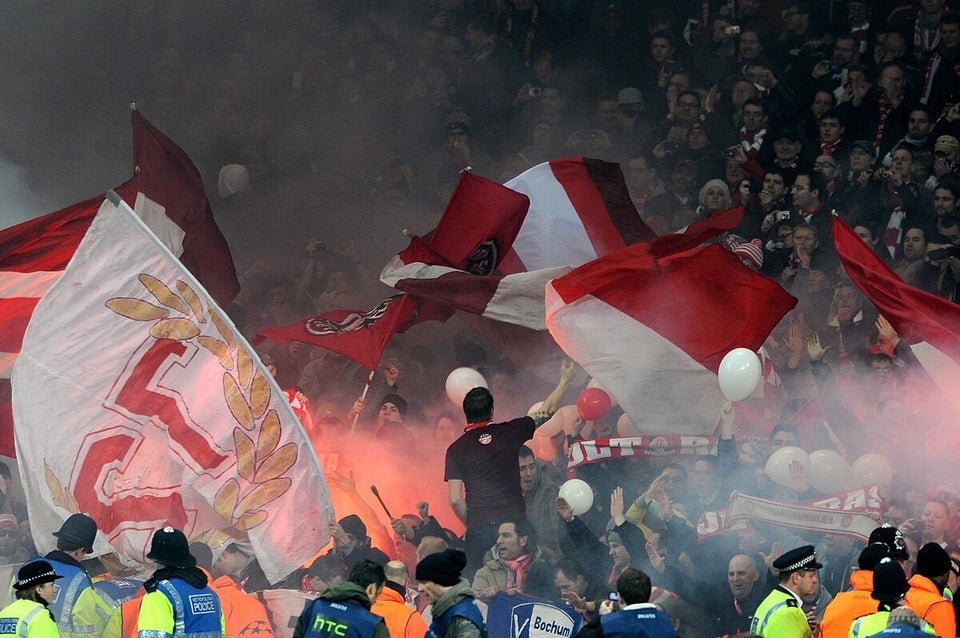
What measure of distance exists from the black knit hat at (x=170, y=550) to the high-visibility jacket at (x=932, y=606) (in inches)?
116

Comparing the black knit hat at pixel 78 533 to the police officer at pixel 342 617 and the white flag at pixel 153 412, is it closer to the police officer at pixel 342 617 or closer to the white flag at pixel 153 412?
the white flag at pixel 153 412

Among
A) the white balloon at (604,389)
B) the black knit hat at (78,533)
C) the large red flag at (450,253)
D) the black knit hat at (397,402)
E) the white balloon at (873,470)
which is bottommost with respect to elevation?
the white balloon at (873,470)

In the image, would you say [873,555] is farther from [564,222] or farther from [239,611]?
[564,222]

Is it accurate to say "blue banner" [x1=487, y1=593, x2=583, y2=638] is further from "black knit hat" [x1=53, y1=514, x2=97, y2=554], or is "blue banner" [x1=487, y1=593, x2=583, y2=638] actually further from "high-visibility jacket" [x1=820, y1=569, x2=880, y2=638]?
"black knit hat" [x1=53, y1=514, x2=97, y2=554]

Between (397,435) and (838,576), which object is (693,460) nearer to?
(838,576)

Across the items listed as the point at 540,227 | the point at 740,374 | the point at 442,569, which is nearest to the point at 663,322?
the point at 740,374

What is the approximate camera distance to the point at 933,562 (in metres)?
6.12

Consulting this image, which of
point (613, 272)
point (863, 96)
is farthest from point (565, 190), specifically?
point (863, 96)

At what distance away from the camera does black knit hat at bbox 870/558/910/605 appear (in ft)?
18.2

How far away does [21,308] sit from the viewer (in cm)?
934

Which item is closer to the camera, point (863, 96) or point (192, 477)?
point (192, 477)

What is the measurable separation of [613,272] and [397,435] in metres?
1.88

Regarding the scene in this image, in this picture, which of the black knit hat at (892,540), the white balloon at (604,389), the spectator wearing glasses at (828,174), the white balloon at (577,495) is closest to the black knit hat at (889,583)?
the black knit hat at (892,540)

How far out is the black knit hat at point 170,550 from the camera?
6043 millimetres
